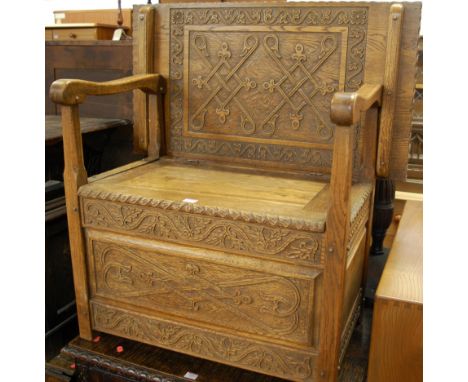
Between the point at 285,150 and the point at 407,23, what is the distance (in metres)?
0.42

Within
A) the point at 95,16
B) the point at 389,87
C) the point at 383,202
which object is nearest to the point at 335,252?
the point at 389,87

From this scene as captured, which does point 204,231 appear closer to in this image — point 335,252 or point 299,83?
point 335,252

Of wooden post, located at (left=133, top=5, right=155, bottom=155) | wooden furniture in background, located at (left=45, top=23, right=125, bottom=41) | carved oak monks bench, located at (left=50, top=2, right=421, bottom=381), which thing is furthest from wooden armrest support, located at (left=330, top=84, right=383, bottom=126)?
wooden furniture in background, located at (left=45, top=23, right=125, bottom=41)

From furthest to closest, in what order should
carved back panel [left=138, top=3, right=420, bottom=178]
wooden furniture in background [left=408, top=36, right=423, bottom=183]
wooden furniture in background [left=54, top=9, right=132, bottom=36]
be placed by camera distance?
wooden furniture in background [left=54, top=9, right=132, bottom=36] → wooden furniture in background [left=408, top=36, right=423, bottom=183] → carved back panel [left=138, top=3, right=420, bottom=178]

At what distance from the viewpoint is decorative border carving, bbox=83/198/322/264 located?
3.29 feet

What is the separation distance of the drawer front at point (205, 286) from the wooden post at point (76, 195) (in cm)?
2

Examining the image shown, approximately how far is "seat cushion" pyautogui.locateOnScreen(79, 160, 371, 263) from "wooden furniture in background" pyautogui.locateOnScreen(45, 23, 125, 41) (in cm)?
134

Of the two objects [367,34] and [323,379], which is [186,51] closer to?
[367,34]

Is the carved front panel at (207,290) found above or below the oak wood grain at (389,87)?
below

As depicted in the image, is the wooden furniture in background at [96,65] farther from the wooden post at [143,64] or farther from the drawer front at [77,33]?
the drawer front at [77,33]

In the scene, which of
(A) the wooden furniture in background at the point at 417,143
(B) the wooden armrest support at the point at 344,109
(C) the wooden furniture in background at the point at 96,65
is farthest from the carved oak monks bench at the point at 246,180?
(A) the wooden furniture in background at the point at 417,143

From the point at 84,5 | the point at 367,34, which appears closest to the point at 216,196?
the point at 367,34

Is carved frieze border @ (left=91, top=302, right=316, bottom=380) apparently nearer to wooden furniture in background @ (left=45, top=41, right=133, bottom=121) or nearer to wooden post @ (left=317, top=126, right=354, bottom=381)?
wooden post @ (left=317, top=126, right=354, bottom=381)

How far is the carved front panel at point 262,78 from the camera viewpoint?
1.30 m
